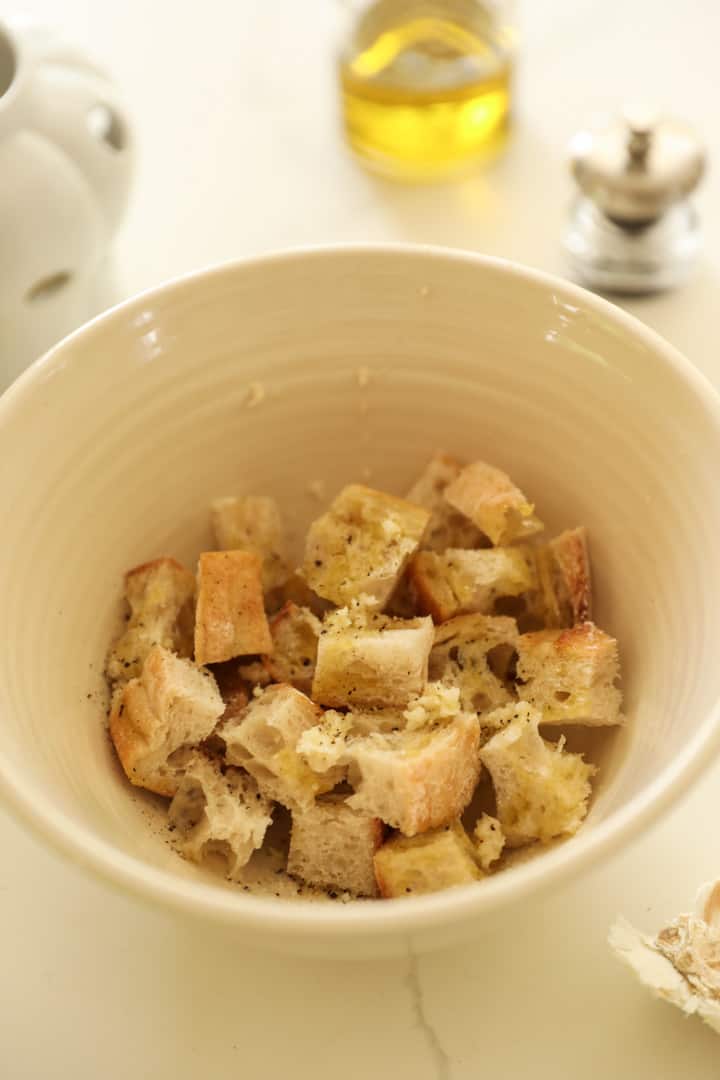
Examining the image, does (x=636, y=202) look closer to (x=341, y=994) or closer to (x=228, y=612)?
(x=228, y=612)

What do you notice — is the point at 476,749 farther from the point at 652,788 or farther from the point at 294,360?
the point at 294,360

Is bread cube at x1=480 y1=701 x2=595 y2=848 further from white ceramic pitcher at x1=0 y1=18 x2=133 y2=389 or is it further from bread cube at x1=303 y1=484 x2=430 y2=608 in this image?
white ceramic pitcher at x1=0 y1=18 x2=133 y2=389

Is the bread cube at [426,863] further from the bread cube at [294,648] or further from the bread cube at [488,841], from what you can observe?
the bread cube at [294,648]

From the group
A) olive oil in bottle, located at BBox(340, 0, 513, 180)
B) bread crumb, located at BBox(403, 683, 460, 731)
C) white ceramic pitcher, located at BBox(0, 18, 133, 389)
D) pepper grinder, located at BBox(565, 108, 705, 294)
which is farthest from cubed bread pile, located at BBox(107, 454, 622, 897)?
olive oil in bottle, located at BBox(340, 0, 513, 180)

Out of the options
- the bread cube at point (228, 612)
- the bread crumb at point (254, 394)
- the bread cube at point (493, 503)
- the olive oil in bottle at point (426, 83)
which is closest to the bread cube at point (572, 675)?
the bread cube at point (493, 503)

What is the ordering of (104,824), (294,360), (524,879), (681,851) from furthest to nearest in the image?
(294,360), (681,851), (104,824), (524,879)

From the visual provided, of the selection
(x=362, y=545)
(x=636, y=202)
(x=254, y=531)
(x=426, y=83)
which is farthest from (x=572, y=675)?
(x=426, y=83)

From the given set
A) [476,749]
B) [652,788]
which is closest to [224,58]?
[476,749]
